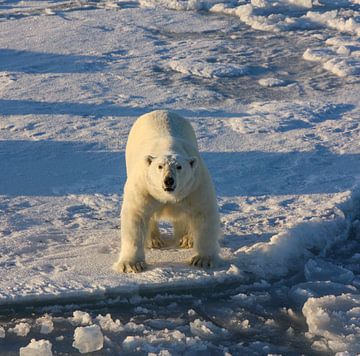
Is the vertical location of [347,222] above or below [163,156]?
below

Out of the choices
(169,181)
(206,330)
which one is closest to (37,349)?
(206,330)

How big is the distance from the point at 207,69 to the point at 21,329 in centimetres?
606

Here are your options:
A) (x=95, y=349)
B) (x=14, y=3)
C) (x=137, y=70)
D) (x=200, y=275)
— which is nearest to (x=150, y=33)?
(x=137, y=70)

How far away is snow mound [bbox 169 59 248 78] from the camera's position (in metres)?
9.57

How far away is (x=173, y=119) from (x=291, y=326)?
5.64 ft

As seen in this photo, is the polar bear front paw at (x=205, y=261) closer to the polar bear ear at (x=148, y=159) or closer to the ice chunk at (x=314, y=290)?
the ice chunk at (x=314, y=290)

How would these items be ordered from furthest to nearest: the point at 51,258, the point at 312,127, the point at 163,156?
1. the point at 312,127
2. the point at 51,258
3. the point at 163,156

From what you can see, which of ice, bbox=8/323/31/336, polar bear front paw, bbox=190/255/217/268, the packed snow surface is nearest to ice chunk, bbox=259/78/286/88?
the packed snow surface

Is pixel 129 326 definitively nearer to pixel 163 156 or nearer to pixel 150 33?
pixel 163 156

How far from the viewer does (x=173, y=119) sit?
5246 mm

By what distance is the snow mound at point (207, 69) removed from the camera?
9570mm

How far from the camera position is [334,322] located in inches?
164

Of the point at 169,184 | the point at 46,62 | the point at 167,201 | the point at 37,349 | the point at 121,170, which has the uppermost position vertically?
the point at 169,184

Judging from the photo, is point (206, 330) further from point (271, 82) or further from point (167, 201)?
point (271, 82)
